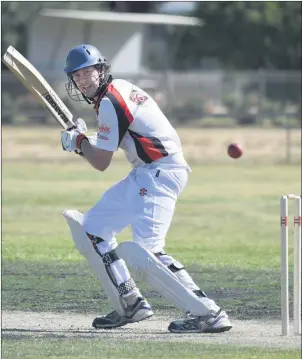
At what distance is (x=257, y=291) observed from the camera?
10.1m

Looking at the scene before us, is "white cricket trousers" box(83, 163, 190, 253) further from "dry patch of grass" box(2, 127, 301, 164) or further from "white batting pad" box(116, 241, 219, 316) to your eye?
"dry patch of grass" box(2, 127, 301, 164)

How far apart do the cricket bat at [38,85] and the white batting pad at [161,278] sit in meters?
1.34

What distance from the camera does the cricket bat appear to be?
874 cm

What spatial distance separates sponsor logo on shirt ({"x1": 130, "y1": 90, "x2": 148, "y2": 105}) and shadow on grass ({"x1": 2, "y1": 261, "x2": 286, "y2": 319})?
1836 mm

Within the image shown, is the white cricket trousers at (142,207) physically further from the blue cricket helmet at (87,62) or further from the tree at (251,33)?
the tree at (251,33)

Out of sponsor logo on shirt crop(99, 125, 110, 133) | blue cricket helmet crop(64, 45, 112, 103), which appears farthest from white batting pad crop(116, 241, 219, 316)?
blue cricket helmet crop(64, 45, 112, 103)

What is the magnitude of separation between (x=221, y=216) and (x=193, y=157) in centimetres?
1235

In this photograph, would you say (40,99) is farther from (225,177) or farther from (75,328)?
(225,177)

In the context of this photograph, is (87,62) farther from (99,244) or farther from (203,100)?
(203,100)

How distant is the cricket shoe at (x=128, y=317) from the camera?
8203mm

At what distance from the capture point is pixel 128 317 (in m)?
8.20

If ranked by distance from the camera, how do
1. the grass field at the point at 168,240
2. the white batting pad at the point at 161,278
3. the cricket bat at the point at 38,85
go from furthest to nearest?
the cricket bat at the point at 38,85, the white batting pad at the point at 161,278, the grass field at the point at 168,240

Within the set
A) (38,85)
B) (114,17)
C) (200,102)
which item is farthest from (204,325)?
(114,17)

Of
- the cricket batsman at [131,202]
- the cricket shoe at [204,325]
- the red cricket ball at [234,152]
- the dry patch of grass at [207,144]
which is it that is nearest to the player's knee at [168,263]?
the cricket batsman at [131,202]
